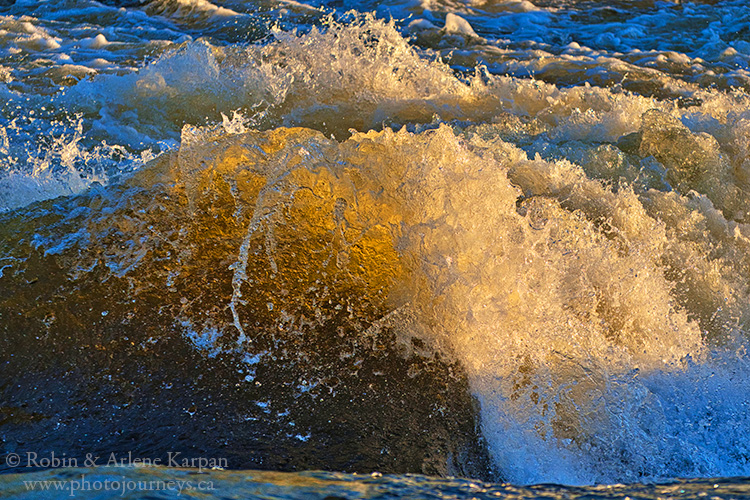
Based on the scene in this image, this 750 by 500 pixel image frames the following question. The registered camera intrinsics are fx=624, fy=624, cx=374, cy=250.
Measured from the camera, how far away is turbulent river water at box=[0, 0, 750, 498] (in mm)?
2189

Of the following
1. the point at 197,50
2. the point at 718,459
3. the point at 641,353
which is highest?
the point at 197,50

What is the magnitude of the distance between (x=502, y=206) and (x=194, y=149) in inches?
65.2

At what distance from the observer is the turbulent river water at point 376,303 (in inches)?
86.2

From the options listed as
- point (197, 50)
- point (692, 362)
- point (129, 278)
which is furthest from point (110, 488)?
point (197, 50)

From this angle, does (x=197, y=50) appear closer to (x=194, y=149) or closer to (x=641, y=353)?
(x=194, y=149)

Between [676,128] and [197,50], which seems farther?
[197,50]

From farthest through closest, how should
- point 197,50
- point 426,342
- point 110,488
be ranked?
point 197,50 → point 426,342 → point 110,488

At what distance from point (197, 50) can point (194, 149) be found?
221 centimetres

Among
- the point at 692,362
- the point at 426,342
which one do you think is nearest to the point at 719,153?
the point at 692,362

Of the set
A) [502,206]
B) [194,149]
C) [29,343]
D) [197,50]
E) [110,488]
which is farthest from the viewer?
[197,50]

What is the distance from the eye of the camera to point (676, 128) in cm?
426

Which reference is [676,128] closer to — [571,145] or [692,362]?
[571,145]

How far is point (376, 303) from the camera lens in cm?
284

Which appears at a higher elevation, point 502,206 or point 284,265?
point 502,206
